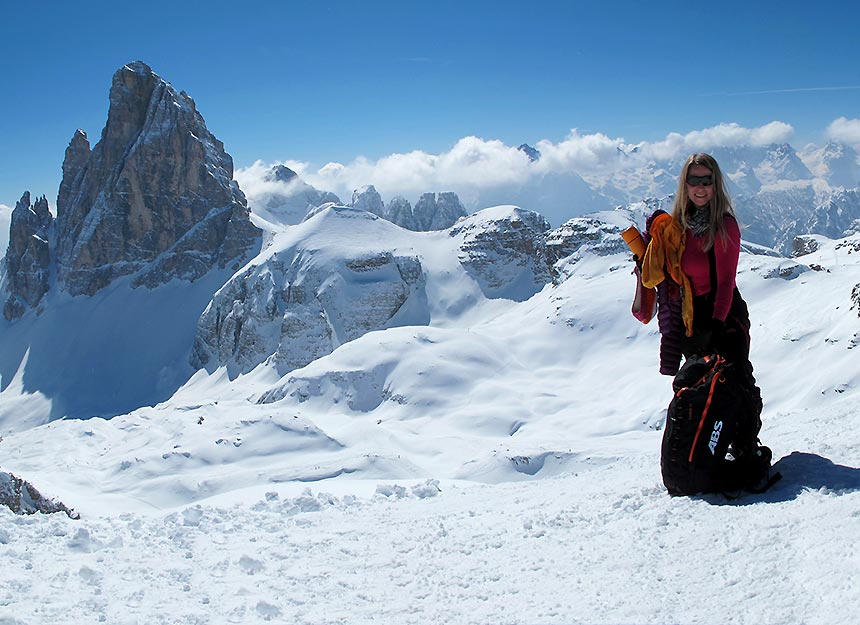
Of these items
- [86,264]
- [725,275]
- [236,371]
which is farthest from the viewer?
[86,264]

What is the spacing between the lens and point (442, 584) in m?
4.95

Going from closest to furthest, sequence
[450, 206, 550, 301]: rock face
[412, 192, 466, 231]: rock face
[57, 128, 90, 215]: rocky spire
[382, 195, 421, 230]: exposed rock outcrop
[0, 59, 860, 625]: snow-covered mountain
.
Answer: [0, 59, 860, 625]: snow-covered mountain, [450, 206, 550, 301]: rock face, [57, 128, 90, 215]: rocky spire, [412, 192, 466, 231]: rock face, [382, 195, 421, 230]: exposed rock outcrop

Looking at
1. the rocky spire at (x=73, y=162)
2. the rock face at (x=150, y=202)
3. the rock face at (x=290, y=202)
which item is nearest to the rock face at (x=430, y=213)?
the rock face at (x=290, y=202)

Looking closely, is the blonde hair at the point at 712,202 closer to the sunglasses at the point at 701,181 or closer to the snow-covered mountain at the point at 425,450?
the sunglasses at the point at 701,181

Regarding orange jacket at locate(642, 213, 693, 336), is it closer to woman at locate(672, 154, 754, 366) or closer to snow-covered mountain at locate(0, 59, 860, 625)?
woman at locate(672, 154, 754, 366)

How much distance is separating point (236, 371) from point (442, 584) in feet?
271

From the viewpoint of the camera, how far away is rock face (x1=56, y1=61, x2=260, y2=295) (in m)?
121

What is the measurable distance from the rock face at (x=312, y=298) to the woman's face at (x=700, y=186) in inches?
2745

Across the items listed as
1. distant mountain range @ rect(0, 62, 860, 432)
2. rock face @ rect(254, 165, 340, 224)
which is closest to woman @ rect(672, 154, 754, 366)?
distant mountain range @ rect(0, 62, 860, 432)

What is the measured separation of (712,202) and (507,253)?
80477mm

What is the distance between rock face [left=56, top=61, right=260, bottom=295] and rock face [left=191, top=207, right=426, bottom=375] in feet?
119

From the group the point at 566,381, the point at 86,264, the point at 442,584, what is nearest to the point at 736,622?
the point at 442,584

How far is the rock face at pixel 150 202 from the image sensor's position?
120688 mm

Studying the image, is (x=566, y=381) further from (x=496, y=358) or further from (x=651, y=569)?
(x=651, y=569)
